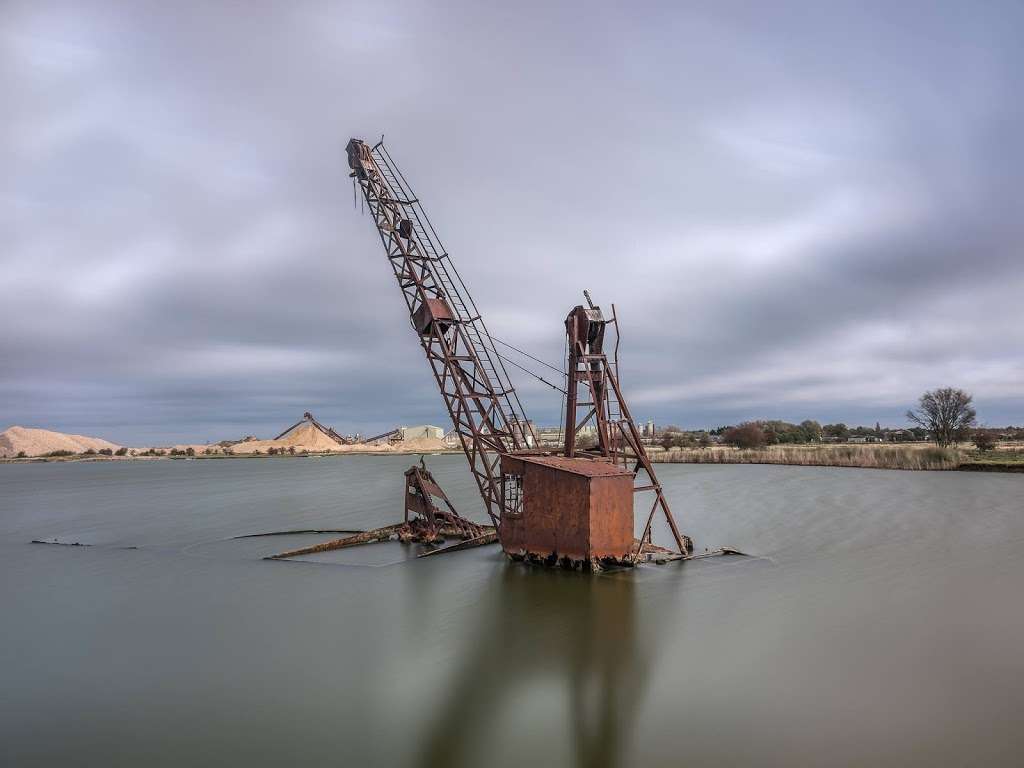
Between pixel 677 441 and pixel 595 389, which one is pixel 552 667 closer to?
pixel 595 389

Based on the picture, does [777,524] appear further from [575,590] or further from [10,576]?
[10,576]

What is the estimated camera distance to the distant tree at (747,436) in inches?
3489

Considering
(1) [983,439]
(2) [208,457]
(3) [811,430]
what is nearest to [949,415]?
(1) [983,439]

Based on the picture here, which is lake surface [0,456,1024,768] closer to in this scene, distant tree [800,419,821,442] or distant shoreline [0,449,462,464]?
distant tree [800,419,821,442]

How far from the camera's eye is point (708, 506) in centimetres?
2711

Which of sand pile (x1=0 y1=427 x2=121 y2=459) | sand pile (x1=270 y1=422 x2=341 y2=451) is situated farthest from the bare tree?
sand pile (x1=0 y1=427 x2=121 y2=459)

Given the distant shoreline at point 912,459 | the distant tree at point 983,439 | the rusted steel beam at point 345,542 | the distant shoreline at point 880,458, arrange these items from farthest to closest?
the distant tree at point 983,439
the distant shoreline at point 880,458
the distant shoreline at point 912,459
the rusted steel beam at point 345,542

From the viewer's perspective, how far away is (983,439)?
52219mm

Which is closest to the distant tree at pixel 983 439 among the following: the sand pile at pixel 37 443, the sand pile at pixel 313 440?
the sand pile at pixel 313 440

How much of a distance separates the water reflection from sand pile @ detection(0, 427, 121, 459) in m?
163

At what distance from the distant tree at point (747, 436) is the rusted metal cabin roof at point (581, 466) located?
80425 millimetres

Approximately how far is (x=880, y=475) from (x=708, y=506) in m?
22.6

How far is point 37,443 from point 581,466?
170m

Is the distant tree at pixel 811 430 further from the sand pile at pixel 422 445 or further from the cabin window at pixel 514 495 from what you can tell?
the cabin window at pixel 514 495
